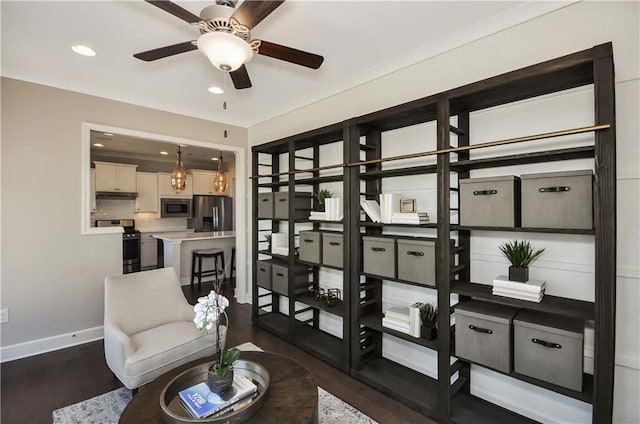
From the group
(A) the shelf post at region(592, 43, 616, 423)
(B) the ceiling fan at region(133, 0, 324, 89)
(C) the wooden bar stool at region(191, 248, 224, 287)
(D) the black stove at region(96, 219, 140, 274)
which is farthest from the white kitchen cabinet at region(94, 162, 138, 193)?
(A) the shelf post at region(592, 43, 616, 423)

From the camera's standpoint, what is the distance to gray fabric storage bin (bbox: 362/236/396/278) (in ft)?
7.65

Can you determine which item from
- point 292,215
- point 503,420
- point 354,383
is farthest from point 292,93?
point 503,420

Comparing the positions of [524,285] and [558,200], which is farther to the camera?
[524,285]

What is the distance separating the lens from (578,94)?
5.91 feet

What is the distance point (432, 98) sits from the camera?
81.5 inches

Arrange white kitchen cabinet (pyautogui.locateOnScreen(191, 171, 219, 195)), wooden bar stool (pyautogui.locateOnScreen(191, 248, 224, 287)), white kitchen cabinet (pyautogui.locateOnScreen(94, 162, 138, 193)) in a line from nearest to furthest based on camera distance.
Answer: wooden bar stool (pyautogui.locateOnScreen(191, 248, 224, 287)) < white kitchen cabinet (pyautogui.locateOnScreen(94, 162, 138, 193)) < white kitchen cabinet (pyautogui.locateOnScreen(191, 171, 219, 195))

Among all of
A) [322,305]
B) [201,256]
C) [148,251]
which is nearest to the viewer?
[322,305]

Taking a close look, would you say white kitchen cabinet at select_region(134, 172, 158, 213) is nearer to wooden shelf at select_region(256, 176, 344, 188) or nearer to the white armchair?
wooden shelf at select_region(256, 176, 344, 188)

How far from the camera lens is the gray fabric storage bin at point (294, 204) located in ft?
10.7

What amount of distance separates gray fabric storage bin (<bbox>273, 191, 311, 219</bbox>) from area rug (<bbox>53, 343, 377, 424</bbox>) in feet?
5.64

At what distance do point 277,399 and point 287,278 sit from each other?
180cm

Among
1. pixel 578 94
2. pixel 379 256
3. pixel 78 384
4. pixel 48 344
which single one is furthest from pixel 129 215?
pixel 578 94

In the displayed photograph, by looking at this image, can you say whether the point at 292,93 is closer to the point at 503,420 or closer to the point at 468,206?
the point at 468,206

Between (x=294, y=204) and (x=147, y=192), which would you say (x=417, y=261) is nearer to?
(x=294, y=204)
